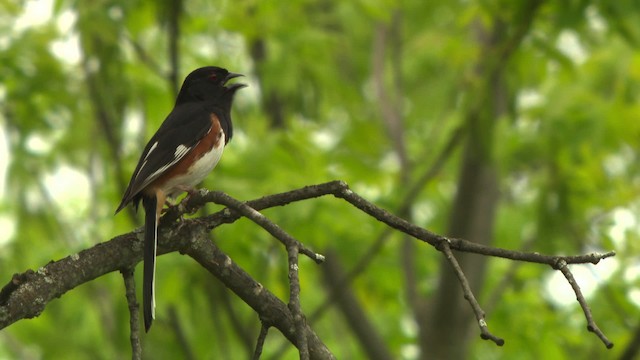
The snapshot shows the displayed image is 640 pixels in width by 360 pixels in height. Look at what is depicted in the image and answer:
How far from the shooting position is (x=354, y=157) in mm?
9141

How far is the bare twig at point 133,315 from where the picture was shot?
10.3 feet

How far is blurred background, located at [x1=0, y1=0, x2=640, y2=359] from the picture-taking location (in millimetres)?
7598

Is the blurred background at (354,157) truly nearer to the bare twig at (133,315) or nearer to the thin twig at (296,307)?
the bare twig at (133,315)

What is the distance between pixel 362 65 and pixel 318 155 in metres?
3.59

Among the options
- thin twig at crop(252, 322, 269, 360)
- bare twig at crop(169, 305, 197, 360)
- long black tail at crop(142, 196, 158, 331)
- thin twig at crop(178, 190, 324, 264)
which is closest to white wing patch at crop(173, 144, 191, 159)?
long black tail at crop(142, 196, 158, 331)

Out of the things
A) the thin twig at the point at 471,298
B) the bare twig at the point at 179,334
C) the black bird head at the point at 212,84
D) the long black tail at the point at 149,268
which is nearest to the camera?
the thin twig at the point at 471,298

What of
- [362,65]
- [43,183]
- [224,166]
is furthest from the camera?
[362,65]

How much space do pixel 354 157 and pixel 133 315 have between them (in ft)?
19.5

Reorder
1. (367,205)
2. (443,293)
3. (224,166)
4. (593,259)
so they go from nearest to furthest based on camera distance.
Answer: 1. (593,259)
2. (367,205)
3. (224,166)
4. (443,293)

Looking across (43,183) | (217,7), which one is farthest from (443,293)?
(43,183)

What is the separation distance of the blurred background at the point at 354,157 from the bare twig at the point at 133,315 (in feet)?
12.3

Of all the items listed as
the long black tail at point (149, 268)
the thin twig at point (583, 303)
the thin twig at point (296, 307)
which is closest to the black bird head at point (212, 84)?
the long black tail at point (149, 268)

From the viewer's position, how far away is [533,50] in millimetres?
8109

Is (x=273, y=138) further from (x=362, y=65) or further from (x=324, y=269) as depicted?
(x=362, y=65)
